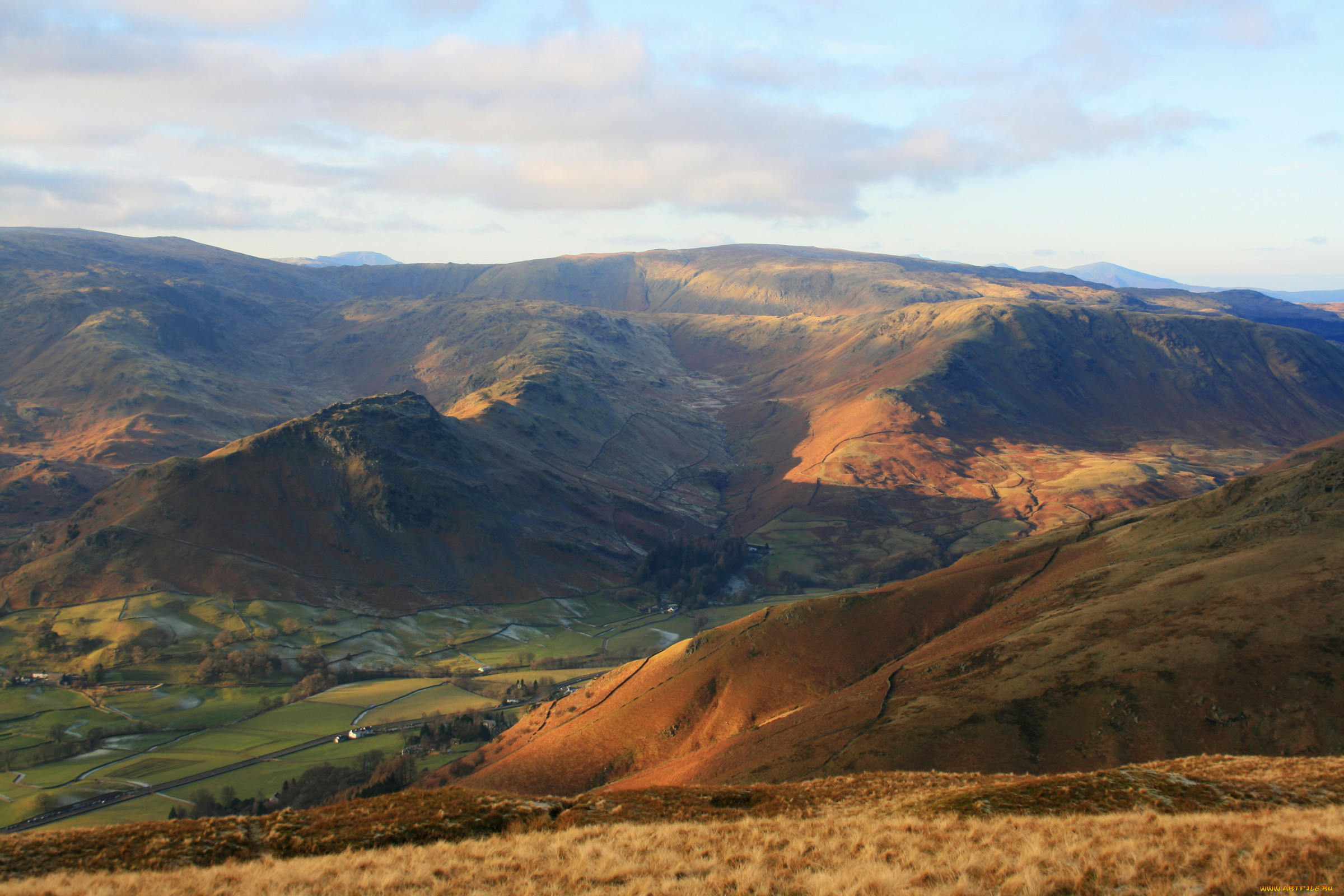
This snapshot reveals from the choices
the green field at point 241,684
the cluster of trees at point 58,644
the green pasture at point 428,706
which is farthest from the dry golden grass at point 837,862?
the cluster of trees at point 58,644

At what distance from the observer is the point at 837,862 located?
2494cm

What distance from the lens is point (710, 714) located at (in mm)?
81375

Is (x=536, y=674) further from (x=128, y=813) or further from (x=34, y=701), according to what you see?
(x=34, y=701)

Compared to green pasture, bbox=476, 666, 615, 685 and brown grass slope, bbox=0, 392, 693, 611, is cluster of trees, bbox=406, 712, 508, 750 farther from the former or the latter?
brown grass slope, bbox=0, 392, 693, 611

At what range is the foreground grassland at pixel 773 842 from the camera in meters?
22.0

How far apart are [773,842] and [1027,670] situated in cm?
3932

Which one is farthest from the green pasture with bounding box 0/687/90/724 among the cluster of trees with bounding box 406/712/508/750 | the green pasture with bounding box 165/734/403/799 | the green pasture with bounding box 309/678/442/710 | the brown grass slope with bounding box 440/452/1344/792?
the brown grass slope with bounding box 440/452/1344/792

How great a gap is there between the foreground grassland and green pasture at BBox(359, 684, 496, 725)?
314 feet

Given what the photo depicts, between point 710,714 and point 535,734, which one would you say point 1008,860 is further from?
point 535,734

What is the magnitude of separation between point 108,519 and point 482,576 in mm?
80058

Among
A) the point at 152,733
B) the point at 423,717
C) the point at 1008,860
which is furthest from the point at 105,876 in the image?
the point at 152,733

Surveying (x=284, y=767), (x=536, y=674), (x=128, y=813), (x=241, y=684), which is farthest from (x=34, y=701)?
(x=536, y=674)

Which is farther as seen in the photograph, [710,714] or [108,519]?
[108,519]

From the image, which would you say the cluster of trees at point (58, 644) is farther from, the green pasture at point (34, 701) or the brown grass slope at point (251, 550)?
the brown grass slope at point (251, 550)
